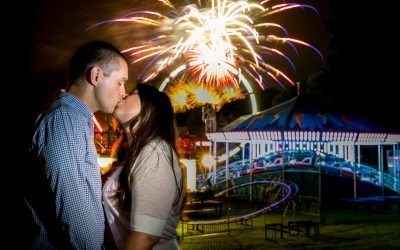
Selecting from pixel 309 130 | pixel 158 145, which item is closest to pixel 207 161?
pixel 309 130

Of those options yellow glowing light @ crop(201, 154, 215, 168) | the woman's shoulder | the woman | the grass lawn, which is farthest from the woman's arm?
yellow glowing light @ crop(201, 154, 215, 168)

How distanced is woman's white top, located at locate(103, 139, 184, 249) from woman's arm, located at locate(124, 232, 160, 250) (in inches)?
1.2

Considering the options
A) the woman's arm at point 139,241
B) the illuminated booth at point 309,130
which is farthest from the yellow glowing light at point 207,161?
the woman's arm at point 139,241

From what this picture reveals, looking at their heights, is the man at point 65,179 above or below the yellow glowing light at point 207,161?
above

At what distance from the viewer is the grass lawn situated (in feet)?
32.7

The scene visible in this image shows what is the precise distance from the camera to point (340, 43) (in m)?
26.9

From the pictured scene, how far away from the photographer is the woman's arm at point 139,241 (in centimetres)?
237

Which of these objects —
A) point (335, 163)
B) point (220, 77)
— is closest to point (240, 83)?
point (220, 77)

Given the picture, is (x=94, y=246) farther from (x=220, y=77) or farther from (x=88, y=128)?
(x=220, y=77)

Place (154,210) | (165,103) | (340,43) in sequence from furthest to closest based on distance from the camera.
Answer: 1. (340,43)
2. (165,103)
3. (154,210)

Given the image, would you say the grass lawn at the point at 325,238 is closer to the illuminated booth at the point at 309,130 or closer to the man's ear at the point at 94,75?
the illuminated booth at the point at 309,130

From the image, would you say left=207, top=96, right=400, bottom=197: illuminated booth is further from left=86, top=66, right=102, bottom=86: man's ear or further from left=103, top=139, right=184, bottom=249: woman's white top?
left=86, top=66, right=102, bottom=86: man's ear

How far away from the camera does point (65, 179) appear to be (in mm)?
2191

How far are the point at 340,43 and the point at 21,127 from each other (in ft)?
89.1
